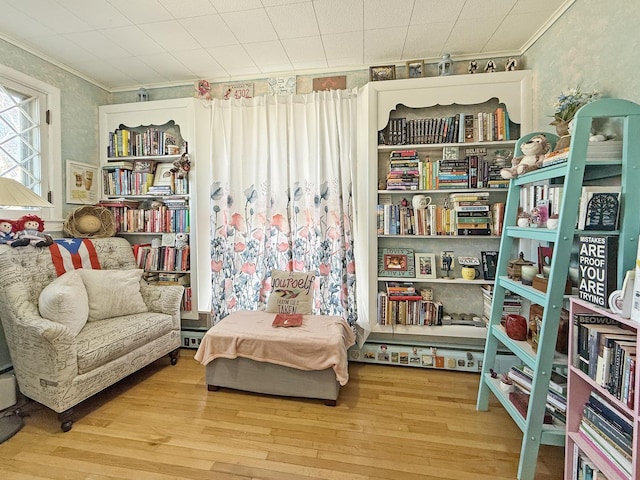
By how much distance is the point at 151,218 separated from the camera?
297 centimetres

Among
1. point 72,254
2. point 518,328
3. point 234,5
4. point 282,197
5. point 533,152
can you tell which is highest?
point 234,5

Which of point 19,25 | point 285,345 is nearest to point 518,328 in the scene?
point 285,345

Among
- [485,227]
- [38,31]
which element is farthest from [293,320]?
[38,31]

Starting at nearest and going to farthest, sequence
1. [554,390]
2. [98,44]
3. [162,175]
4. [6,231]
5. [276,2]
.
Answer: [554,390] → [276,2] → [6,231] → [98,44] → [162,175]

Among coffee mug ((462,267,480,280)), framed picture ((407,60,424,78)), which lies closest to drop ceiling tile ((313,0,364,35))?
framed picture ((407,60,424,78))

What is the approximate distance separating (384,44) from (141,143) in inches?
94.7

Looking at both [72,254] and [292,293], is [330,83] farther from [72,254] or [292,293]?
[72,254]

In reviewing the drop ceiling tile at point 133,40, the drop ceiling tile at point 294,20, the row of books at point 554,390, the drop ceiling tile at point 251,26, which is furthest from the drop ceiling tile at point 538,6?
the drop ceiling tile at point 133,40

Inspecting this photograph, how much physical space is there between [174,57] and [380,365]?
3.16 metres

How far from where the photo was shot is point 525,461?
145 cm

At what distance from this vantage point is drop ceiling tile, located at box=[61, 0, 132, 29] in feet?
6.33

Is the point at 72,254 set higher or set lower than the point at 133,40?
lower

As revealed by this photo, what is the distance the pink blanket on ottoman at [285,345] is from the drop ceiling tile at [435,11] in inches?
87.3

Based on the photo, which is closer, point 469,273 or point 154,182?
point 469,273
